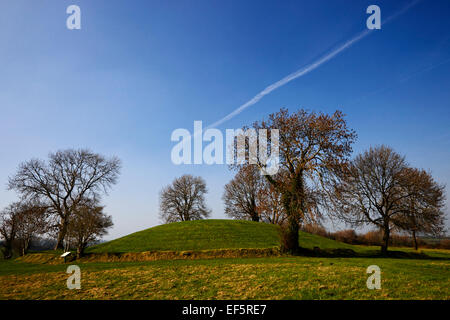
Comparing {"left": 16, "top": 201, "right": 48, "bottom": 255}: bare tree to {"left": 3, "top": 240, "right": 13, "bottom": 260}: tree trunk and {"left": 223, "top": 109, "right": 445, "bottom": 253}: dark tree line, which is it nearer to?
{"left": 3, "top": 240, "right": 13, "bottom": 260}: tree trunk

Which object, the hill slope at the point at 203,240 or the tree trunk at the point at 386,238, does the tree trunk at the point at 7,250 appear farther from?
the tree trunk at the point at 386,238

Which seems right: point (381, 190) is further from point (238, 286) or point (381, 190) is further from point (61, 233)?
point (61, 233)

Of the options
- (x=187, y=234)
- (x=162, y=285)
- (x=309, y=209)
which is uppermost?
(x=309, y=209)

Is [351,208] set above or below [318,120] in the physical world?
below

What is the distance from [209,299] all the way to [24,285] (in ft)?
35.4

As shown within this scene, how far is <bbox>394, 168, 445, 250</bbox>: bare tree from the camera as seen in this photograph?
88.7 feet

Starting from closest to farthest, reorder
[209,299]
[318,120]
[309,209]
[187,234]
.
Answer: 1. [209,299]
2. [309,209]
3. [318,120]
4. [187,234]

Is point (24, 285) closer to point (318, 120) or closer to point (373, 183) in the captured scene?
point (318, 120)

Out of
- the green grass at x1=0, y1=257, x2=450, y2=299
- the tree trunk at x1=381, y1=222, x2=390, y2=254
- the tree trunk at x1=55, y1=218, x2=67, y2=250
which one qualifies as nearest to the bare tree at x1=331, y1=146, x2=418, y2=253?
the tree trunk at x1=381, y1=222, x2=390, y2=254

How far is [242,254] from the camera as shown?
22250mm

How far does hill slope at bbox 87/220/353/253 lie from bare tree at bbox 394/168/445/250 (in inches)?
340
